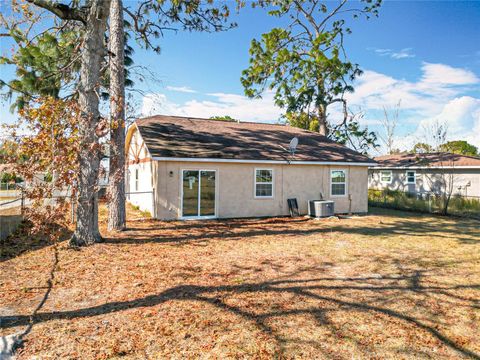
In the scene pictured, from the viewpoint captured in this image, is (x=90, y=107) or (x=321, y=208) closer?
(x=90, y=107)

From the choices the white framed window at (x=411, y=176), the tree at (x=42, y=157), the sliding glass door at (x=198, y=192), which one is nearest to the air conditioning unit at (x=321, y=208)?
the sliding glass door at (x=198, y=192)

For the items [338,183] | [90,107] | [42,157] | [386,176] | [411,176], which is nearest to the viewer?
[42,157]

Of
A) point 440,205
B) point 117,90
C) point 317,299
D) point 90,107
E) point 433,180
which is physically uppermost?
point 117,90

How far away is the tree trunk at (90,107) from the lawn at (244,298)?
2.21 ft

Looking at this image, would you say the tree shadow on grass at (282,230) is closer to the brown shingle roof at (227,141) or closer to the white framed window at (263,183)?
the white framed window at (263,183)

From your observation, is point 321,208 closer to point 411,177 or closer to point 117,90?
point 117,90

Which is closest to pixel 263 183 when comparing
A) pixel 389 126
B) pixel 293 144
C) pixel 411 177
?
pixel 293 144

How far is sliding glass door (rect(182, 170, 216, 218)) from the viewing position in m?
13.1

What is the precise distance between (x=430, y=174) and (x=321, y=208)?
1428cm

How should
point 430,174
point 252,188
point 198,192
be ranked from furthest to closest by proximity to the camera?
point 430,174 < point 252,188 < point 198,192

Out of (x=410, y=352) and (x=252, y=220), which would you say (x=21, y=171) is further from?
(x=252, y=220)

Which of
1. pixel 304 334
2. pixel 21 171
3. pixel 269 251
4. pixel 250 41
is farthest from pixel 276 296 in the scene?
pixel 250 41

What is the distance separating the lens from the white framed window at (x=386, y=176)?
27.0 metres

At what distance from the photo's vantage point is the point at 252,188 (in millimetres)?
14391
